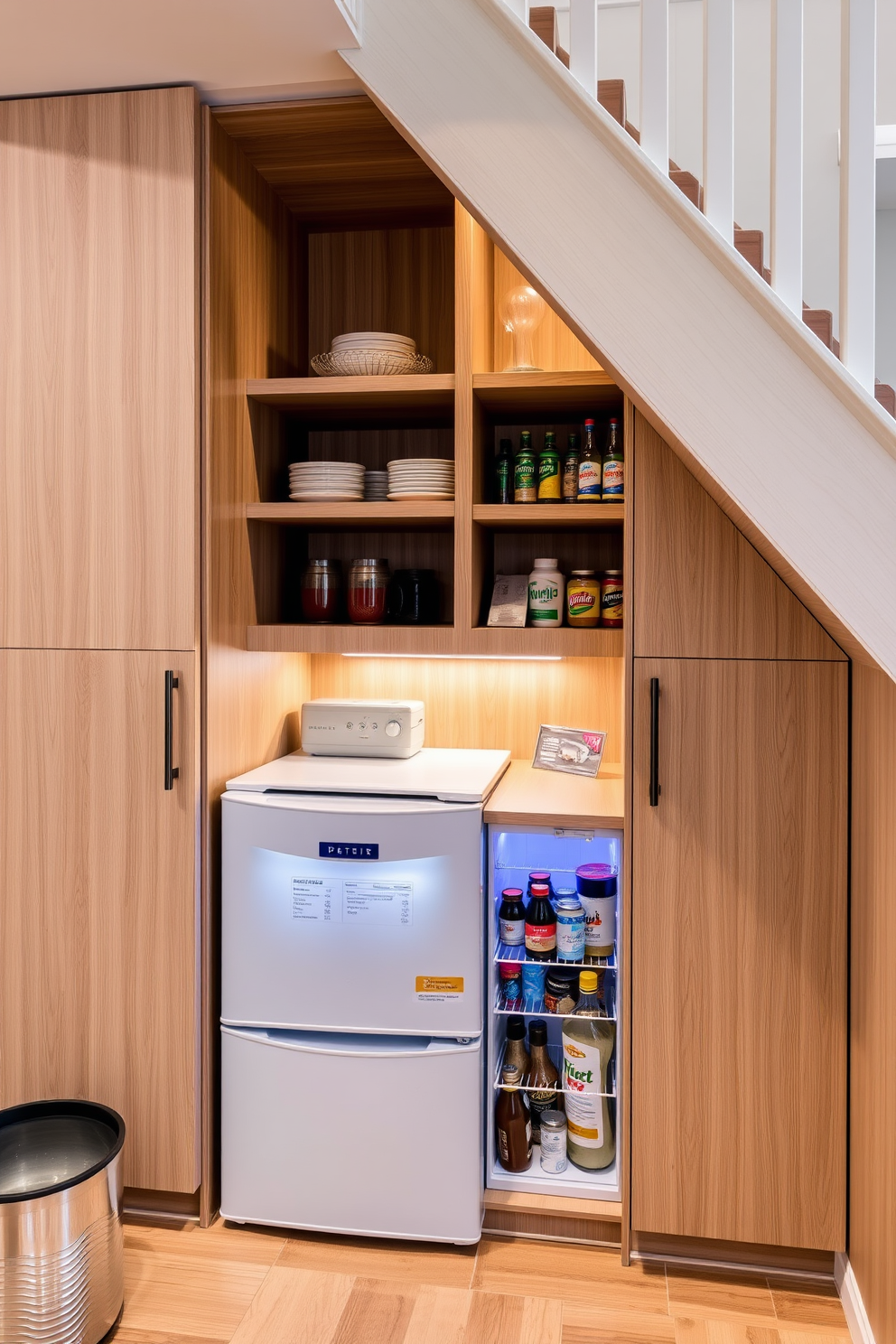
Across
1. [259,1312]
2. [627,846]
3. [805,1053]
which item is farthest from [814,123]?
[259,1312]

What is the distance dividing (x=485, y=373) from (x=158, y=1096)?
171cm

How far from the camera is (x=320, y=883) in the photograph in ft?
6.72

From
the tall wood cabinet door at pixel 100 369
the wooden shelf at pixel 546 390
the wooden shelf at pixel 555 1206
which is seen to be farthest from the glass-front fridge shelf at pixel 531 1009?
the wooden shelf at pixel 546 390

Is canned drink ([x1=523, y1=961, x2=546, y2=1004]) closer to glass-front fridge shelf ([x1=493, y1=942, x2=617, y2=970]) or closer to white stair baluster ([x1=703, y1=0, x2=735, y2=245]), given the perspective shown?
glass-front fridge shelf ([x1=493, y1=942, x2=617, y2=970])

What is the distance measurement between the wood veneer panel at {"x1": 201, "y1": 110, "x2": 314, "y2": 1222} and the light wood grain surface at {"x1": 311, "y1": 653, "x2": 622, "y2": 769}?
310 millimetres

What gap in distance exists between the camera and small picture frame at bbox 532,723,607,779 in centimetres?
241

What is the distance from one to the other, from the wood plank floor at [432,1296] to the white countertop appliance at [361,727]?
107cm

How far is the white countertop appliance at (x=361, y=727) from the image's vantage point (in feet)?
7.73


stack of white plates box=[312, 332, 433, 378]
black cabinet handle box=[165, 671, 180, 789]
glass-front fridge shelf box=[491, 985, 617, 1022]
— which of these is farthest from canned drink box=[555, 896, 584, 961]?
stack of white plates box=[312, 332, 433, 378]

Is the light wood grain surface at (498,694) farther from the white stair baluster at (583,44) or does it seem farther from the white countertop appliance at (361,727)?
the white stair baluster at (583,44)

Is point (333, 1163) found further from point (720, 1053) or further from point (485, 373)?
point (485, 373)

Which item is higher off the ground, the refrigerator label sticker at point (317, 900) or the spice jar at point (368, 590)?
the spice jar at point (368, 590)

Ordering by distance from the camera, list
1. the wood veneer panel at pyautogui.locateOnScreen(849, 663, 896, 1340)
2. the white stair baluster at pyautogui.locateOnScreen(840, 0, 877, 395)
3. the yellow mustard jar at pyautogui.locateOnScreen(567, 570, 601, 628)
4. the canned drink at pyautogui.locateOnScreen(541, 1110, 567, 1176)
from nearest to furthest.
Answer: the white stair baluster at pyautogui.locateOnScreen(840, 0, 877, 395) < the wood veneer panel at pyautogui.locateOnScreen(849, 663, 896, 1340) < the canned drink at pyautogui.locateOnScreen(541, 1110, 567, 1176) < the yellow mustard jar at pyautogui.locateOnScreen(567, 570, 601, 628)

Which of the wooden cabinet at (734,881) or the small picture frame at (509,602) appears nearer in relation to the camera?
the wooden cabinet at (734,881)
